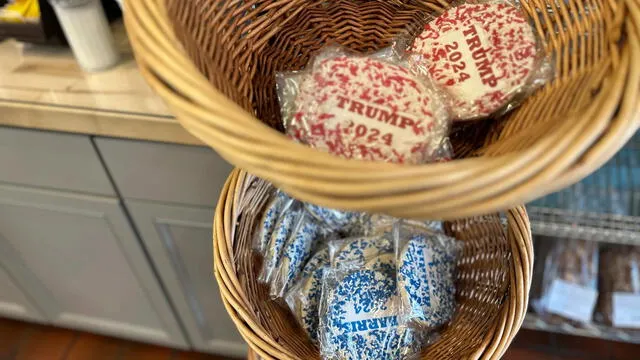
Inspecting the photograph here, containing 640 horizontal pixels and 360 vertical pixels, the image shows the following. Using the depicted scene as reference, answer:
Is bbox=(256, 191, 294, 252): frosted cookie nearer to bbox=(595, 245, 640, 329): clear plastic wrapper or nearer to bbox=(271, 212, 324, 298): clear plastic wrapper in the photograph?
bbox=(271, 212, 324, 298): clear plastic wrapper

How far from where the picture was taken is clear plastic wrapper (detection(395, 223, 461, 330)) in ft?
1.88

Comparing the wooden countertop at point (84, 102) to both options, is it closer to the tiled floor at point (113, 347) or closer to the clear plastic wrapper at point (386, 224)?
the clear plastic wrapper at point (386, 224)

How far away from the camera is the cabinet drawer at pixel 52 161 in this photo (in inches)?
34.6

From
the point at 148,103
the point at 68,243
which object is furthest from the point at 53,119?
the point at 68,243

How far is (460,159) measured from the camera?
0.41 meters

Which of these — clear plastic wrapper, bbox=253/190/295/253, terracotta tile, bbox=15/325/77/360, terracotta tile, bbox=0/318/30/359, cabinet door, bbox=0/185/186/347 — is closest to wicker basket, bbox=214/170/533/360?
clear plastic wrapper, bbox=253/190/295/253

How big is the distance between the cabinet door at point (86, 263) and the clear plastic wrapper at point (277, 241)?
0.47 m

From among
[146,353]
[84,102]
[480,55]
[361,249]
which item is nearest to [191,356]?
[146,353]

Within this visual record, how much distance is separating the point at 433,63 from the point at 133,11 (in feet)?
1.06

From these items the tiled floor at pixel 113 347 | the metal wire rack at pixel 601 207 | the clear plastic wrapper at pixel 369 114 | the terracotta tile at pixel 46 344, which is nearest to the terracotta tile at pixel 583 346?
the tiled floor at pixel 113 347

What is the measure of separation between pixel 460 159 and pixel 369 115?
105 millimetres

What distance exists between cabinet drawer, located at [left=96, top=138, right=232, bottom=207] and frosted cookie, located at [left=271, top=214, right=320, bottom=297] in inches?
9.8

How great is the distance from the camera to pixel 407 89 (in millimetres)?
491

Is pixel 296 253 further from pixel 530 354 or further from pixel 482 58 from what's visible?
pixel 530 354
